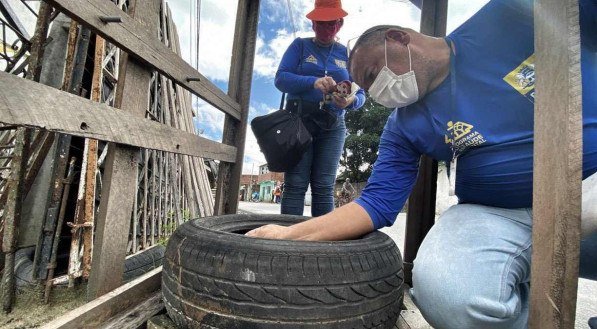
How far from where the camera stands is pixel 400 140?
147 cm

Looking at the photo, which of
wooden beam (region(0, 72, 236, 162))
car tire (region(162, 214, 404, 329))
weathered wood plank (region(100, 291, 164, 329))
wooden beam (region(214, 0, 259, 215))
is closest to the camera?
wooden beam (region(0, 72, 236, 162))

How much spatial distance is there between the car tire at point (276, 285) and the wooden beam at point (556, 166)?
1.43 ft

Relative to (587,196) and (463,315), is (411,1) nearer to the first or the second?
(587,196)

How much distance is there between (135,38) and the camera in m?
1.31

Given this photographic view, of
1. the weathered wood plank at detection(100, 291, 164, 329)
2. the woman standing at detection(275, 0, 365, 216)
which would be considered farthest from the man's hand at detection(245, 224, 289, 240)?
the woman standing at detection(275, 0, 365, 216)

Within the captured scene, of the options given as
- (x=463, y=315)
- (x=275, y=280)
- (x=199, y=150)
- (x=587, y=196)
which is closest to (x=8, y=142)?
(x=199, y=150)

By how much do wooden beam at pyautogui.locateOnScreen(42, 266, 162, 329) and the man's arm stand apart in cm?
51

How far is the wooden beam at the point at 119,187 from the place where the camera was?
129cm

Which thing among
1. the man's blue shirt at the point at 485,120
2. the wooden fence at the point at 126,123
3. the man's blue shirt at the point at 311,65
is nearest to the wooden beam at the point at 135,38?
the wooden fence at the point at 126,123

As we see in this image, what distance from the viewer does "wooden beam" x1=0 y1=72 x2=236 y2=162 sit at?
0.82 m

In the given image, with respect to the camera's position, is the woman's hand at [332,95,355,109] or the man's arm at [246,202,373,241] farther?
the woman's hand at [332,95,355,109]

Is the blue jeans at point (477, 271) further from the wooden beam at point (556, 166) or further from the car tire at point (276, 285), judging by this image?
the wooden beam at point (556, 166)

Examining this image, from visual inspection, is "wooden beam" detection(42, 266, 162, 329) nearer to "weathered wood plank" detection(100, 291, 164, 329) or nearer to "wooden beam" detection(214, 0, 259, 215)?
"weathered wood plank" detection(100, 291, 164, 329)

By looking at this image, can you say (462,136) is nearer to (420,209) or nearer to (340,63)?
(420,209)
